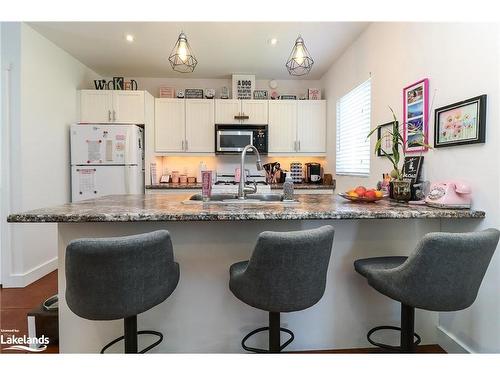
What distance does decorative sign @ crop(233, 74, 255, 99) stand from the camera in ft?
14.0

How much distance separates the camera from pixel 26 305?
2562 mm

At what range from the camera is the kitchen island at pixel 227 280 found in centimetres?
164

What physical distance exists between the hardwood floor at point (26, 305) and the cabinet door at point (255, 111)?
3086 mm

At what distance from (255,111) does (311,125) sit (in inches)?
33.9

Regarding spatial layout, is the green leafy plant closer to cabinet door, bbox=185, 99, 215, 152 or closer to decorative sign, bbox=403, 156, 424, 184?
decorative sign, bbox=403, 156, 424, 184

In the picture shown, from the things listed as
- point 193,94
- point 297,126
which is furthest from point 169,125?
point 297,126

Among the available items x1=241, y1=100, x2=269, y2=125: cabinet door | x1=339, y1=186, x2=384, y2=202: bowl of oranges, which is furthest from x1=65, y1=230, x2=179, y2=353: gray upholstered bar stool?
x1=241, y1=100, x2=269, y2=125: cabinet door

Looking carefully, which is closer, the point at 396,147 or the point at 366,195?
the point at 366,195

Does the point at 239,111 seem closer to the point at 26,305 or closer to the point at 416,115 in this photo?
the point at 416,115

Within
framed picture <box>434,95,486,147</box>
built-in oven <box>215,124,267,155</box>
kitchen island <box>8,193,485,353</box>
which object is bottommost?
kitchen island <box>8,193,485,353</box>

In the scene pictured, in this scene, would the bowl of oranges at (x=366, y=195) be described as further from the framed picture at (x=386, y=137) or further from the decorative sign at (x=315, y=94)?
the decorative sign at (x=315, y=94)

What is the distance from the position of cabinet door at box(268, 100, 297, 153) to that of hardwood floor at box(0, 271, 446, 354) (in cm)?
297
